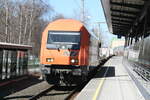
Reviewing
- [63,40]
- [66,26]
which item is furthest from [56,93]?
[66,26]

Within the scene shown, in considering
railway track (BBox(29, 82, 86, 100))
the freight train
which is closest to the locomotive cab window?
the freight train

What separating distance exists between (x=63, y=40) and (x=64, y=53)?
73cm

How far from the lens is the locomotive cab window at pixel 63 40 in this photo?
18547 millimetres

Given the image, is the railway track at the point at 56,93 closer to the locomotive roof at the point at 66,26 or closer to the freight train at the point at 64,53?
the freight train at the point at 64,53

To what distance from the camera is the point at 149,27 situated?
29125mm

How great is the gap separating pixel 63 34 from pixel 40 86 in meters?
3.56

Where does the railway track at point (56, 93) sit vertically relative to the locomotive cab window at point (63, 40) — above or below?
below

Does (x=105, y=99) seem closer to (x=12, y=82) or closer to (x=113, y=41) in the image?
(x=12, y=82)

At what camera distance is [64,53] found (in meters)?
18.4

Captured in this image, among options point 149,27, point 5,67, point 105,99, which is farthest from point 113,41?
point 105,99

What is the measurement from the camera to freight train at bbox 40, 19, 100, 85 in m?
18.2

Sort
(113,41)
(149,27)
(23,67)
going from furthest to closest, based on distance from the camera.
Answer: (113,41)
(149,27)
(23,67)

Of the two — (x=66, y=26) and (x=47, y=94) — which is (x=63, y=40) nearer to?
(x=66, y=26)

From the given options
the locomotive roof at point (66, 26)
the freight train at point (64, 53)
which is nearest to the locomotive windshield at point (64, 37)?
the freight train at point (64, 53)
